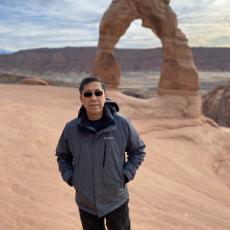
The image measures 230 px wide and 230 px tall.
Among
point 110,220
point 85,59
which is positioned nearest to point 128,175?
point 110,220

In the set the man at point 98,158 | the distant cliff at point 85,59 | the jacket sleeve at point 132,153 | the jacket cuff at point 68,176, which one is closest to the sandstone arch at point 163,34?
the jacket sleeve at point 132,153

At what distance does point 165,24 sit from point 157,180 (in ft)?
27.2

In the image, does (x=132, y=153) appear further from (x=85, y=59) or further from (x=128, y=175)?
(x=85, y=59)

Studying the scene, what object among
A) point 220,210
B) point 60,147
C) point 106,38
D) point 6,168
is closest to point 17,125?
point 6,168

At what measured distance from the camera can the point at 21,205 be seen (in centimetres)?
470

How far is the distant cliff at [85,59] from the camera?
7944 centimetres

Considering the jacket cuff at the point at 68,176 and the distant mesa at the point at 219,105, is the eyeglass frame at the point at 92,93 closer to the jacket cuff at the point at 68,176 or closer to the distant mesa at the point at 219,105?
the jacket cuff at the point at 68,176

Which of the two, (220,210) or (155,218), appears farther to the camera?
(220,210)

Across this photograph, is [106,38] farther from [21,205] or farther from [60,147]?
[60,147]

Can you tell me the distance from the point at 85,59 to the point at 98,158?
78.3 m

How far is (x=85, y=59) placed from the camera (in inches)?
3152

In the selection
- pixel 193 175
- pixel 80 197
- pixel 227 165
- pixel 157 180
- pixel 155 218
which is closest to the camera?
pixel 80 197

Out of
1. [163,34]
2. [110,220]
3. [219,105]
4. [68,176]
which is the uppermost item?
[163,34]

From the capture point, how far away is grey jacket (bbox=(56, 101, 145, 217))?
9.18 feet
